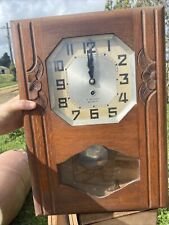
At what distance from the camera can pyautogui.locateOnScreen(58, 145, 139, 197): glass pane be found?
2.95 ft

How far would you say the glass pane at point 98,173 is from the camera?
0.90 m

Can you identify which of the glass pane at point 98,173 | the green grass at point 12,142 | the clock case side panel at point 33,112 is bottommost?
the green grass at point 12,142

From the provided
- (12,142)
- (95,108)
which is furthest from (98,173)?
(12,142)

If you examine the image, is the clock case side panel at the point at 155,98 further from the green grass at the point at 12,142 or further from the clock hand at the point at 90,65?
the green grass at the point at 12,142

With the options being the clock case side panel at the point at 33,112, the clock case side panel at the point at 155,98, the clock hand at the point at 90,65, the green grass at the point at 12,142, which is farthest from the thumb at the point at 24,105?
the green grass at the point at 12,142

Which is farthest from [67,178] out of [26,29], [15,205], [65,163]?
[15,205]

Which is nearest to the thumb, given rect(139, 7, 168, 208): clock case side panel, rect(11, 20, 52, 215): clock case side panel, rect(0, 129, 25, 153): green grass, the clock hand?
rect(11, 20, 52, 215): clock case side panel

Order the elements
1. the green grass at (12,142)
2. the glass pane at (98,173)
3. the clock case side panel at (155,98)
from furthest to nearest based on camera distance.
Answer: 1. the green grass at (12,142)
2. the glass pane at (98,173)
3. the clock case side panel at (155,98)

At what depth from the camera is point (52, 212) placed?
0.92 meters

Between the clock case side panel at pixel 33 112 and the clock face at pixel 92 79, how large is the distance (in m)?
0.04

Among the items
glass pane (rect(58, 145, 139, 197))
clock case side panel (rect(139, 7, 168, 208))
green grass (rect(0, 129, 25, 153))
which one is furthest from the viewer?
green grass (rect(0, 129, 25, 153))

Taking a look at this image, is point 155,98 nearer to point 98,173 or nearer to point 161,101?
point 161,101

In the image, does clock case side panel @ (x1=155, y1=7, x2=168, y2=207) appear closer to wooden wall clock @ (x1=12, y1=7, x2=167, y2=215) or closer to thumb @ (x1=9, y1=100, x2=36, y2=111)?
wooden wall clock @ (x1=12, y1=7, x2=167, y2=215)

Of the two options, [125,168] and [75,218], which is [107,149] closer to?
[125,168]
